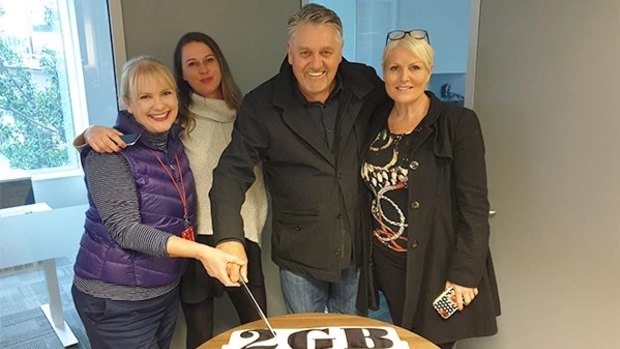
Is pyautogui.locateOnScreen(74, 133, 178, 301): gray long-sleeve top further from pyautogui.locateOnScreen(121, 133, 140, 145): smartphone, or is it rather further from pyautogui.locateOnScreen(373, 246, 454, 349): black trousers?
pyautogui.locateOnScreen(373, 246, 454, 349): black trousers

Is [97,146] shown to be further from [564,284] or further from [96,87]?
[564,284]

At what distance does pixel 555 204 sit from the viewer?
1431mm

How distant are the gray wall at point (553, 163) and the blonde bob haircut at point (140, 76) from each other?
1031 mm

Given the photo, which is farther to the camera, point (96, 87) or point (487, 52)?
point (96, 87)

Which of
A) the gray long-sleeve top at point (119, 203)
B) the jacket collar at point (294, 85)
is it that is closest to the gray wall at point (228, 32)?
the gray long-sleeve top at point (119, 203)

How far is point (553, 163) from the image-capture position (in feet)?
4.64

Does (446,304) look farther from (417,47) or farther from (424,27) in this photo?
(424,27)

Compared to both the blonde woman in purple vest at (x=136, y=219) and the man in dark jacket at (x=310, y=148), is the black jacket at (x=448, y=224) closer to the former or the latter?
the man in dark jacket at (x=310, y=148)

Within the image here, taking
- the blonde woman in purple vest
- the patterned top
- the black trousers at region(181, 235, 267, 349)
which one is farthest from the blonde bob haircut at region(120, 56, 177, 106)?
the patterned top

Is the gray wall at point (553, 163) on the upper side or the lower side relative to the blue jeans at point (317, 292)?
upper

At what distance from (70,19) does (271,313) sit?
1.53 meters

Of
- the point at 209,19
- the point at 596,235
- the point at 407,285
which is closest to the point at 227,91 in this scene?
the point at 209,19

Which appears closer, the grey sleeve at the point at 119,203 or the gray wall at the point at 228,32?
the grey sleeve at the point at 119,203

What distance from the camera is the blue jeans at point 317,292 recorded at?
5.12 ft
